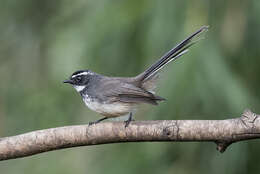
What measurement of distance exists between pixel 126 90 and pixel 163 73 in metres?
0.45

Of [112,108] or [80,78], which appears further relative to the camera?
[80,78]

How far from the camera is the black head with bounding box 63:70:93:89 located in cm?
562

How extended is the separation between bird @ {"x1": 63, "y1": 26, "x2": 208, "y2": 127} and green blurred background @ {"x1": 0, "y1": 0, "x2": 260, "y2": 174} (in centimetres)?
14

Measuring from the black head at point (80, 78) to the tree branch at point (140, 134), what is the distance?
1.30 meters

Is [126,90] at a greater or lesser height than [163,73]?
lesser

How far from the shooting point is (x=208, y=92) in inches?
198

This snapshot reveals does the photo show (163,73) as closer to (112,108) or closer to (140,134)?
(112,108)

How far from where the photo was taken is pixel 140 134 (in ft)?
13.7

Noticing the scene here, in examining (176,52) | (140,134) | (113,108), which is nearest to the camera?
(140,134)

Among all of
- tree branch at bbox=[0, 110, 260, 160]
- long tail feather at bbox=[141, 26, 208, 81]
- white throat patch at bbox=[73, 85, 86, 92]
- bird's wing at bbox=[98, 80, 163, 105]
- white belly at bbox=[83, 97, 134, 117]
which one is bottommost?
tree branch at bbox=[0, 110, 260, 160]

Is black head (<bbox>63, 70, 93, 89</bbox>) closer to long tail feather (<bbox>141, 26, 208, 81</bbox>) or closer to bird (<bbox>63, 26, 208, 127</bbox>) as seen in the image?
bird (<bbox>63, 26, 208, 127</bbox>)

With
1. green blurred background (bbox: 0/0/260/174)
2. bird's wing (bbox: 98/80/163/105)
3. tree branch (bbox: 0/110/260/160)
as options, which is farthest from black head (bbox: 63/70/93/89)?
tree branch (bbox: 0/110/260/160)

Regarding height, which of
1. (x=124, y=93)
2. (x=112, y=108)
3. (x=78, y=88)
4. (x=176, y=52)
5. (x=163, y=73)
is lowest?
(x=112, y=108)

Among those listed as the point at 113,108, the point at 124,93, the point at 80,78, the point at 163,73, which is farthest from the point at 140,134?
the point at 80,78
